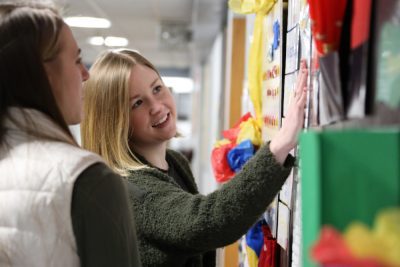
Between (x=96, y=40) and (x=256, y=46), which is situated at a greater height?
(x=256, y=46)

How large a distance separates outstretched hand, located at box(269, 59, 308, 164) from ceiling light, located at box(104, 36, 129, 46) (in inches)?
253

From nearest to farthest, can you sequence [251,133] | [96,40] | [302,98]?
[302,98] → [251,133] → [96,40]

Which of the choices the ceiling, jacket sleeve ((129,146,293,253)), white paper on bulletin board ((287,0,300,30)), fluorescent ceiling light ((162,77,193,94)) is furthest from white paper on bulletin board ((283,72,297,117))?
fluorescent ceiling light ((162,77,193,94))

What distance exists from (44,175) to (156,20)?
529 cm

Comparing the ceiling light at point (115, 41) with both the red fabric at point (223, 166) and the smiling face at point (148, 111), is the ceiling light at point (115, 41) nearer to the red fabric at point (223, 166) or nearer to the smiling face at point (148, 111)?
the red fabric at point (223, 166)

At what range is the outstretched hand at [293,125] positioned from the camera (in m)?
1.01

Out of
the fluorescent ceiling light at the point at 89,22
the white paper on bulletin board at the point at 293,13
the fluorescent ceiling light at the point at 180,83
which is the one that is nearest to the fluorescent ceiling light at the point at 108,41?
the fluorescent ceiling light at the point at 89,22

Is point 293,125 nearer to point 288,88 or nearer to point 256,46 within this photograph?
point 288,88

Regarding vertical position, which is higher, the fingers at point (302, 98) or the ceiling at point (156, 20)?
the ceiling at point (156, 20)

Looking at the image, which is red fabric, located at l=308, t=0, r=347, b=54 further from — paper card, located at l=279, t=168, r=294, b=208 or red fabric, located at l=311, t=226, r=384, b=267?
paper card, located at l=279, t=168, r=294, b=208

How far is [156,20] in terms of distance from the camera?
5.99 meters

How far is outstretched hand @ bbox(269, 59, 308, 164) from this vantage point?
1012 millimetres

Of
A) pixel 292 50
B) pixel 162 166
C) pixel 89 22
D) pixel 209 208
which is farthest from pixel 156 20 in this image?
pixel 209 208

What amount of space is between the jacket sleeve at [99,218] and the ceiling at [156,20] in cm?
316
